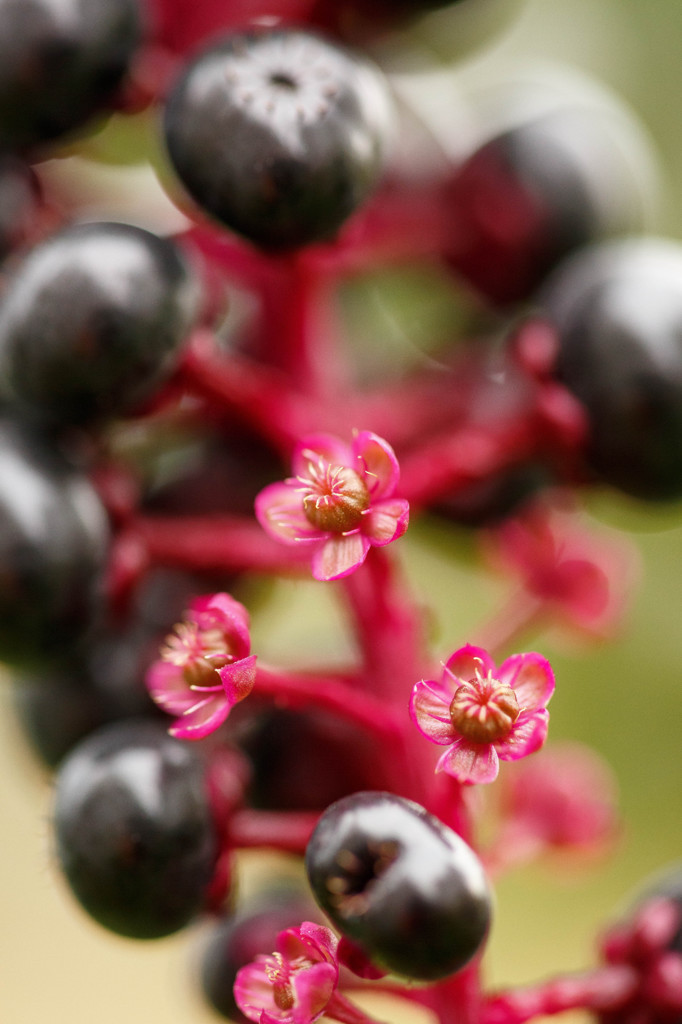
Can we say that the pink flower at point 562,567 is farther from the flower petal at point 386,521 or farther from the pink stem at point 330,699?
the flower petal at point 386,521

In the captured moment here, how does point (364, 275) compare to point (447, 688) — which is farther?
point (364, 275)

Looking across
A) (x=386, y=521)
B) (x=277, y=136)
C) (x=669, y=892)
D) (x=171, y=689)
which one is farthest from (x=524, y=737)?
(x=277, y=136)

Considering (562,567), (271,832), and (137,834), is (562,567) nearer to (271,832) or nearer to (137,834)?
(271,832)

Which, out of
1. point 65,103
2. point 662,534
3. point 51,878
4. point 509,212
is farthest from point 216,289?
point 662,534

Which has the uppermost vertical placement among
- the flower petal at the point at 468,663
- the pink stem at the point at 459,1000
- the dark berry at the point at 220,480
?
the flower petal at the point at 468,663

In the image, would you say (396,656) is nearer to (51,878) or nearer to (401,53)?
(51,878)

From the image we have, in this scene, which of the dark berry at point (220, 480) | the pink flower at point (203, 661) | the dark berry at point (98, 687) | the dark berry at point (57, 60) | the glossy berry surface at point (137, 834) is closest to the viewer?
the pink flower at point (203, 661)

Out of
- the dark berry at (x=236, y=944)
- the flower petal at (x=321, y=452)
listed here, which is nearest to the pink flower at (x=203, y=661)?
the flower petal at (x=321, y=452)

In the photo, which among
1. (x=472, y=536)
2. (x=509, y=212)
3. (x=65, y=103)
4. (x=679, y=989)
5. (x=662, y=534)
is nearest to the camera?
(x=679, y=989)
